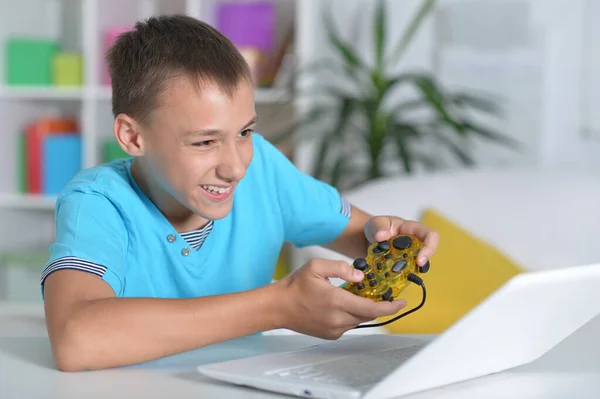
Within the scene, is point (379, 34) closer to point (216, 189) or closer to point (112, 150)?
point (112, 150)

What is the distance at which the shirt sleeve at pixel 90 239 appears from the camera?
1040mm

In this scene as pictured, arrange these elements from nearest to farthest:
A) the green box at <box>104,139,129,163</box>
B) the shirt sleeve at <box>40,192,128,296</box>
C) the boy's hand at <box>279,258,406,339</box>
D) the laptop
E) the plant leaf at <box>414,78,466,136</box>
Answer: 1. the laptop
2. the boy's hand at <box>279,258,406,339</box>
3. the shirt sleeve at <box>40,192,128,296</box>
4. the plant leaf at <box>414,78,466,136</box>
5. the green box at <box>104,139,129,163</box>

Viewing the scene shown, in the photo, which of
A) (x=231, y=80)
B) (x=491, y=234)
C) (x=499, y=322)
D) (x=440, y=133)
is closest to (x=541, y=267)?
(x=491, y=234)

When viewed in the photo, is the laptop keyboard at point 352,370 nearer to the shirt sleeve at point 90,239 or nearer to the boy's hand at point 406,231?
the boy's hand at point 406,231

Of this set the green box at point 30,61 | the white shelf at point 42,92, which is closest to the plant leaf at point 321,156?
the white shelf at point 42,92

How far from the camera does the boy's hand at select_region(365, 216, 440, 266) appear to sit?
1042 mm

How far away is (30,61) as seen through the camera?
135 inches

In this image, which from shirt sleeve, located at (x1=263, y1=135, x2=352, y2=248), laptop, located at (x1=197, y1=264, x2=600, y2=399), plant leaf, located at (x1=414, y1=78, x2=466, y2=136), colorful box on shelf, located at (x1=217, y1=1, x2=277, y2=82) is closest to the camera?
laptop, located at (x1=197, y1=264, x2=600, y2=399)

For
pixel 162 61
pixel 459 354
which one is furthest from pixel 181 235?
pixel 459 354

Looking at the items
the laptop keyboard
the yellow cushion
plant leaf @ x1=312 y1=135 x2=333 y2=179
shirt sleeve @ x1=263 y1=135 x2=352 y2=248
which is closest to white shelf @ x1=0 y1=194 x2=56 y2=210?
plant leaf @ x1=312 y1=135 x2=333 y2=179

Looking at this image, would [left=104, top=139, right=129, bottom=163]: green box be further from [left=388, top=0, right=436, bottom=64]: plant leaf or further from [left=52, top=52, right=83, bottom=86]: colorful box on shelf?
[left=388, top=0, right=436, bottom=64]: plant leaf

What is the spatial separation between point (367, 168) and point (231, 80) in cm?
188

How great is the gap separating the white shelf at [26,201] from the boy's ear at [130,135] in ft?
7.36

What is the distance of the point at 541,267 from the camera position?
95.0 inches
